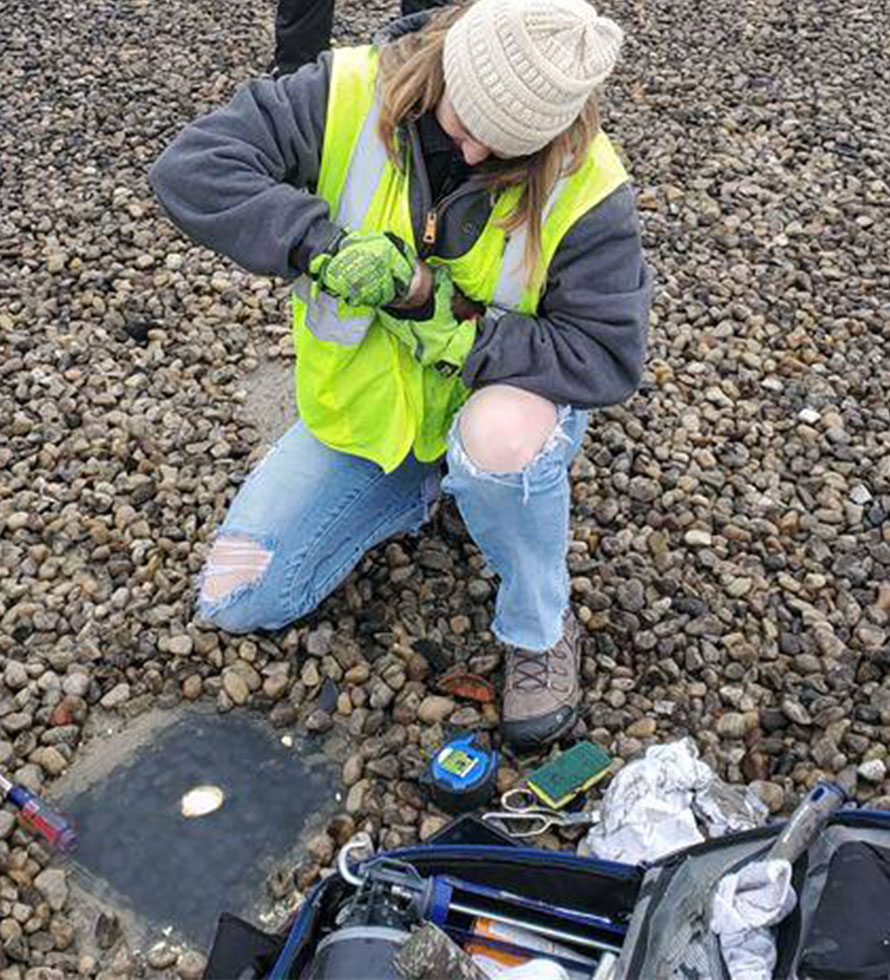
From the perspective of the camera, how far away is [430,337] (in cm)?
280

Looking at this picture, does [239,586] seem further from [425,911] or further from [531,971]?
[531,971]

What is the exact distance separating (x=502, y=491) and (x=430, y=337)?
0.38 m

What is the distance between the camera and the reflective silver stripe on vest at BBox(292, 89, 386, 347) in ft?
9.02

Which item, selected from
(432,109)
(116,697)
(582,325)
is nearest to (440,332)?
(582,325)

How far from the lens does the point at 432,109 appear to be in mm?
2664

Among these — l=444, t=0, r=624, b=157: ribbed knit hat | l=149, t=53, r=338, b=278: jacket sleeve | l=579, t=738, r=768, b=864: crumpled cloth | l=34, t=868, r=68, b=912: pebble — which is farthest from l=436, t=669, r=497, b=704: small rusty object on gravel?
l=444, t=0, r=624, b=157: ribbed knit hat

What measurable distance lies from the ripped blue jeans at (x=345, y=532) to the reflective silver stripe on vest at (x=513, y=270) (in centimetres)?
28

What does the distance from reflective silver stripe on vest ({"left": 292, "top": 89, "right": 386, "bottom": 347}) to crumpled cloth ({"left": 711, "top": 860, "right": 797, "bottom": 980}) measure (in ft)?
4.80

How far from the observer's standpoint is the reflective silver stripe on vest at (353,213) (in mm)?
2748

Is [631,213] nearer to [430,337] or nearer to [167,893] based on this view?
[430,337]

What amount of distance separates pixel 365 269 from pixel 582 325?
19.8 inches

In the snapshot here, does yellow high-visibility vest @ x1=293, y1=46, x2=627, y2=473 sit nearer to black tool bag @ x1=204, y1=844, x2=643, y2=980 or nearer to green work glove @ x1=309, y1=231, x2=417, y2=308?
green work glove @ x1=309, y1=231, x2=417, y2=308

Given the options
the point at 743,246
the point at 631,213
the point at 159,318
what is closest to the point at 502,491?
the point at 631,213

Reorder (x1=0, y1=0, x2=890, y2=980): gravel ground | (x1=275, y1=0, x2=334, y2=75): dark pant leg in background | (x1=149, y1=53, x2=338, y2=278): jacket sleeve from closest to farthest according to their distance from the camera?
(x1=149, y1=53, x2=338, y2=278): jacket sleeve
(x1=0, y1=0, x2=890, y2=980): gravel ground
(x1=275, y1=0, x2=334, y2=75): dark pant leg in background
